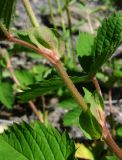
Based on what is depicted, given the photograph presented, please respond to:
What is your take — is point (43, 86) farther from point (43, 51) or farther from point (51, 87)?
point (43, 51)

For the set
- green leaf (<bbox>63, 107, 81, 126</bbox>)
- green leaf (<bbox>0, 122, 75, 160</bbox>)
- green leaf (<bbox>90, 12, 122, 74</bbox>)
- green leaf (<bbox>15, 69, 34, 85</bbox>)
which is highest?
green leaf (<bbox>90, 12, 122, 74</bbox>)

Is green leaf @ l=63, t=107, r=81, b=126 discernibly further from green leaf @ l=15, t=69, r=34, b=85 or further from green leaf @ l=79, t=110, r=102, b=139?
green leaf @ l=79, t=110, r=102, b=139

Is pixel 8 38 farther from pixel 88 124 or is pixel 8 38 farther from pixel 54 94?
pixel 54 94

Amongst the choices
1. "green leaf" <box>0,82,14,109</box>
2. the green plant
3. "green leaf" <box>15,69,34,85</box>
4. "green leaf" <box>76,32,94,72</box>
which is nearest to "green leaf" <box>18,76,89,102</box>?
the green plant

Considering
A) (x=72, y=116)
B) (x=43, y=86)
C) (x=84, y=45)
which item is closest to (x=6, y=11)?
(x=43, y=86)

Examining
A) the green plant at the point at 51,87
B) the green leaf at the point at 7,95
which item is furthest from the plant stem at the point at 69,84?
the green leaf at the point at 7,95
